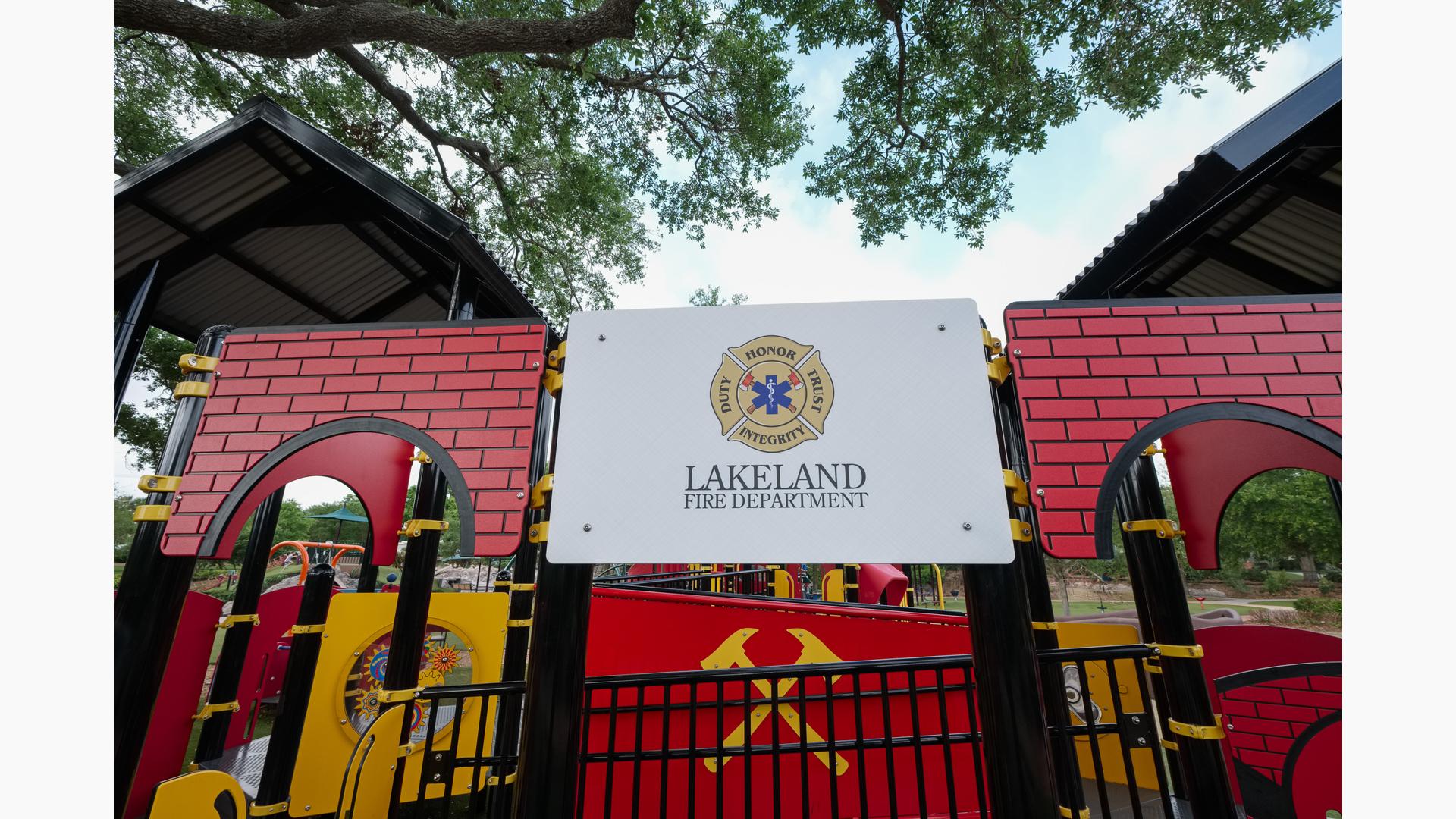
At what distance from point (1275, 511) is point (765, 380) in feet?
97.9

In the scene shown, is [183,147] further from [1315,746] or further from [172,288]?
[1315,746]

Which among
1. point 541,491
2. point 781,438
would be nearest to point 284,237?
point 541,491

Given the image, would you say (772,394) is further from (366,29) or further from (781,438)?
(366,29)

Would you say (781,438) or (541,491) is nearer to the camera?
(781,438)

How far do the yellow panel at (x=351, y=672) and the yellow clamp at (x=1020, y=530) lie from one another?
3662 millimetres

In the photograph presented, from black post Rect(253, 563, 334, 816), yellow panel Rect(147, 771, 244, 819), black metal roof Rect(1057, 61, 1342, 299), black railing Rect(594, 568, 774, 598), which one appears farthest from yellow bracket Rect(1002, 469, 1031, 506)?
black post Rect(253, 563, 334, 816)

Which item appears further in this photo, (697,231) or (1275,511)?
(1275,511)

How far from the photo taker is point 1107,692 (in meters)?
4.22

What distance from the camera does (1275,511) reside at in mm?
22047

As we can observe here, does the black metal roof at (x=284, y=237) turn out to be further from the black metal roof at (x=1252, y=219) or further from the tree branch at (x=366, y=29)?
the black metal roof at (x=1252, y=219)

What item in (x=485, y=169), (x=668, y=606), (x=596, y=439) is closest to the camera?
(x=596, y=439)

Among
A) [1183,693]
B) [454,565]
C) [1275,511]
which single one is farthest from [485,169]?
[454,565]

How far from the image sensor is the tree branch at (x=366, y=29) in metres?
4.81

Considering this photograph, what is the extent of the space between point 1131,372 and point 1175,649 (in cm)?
161
